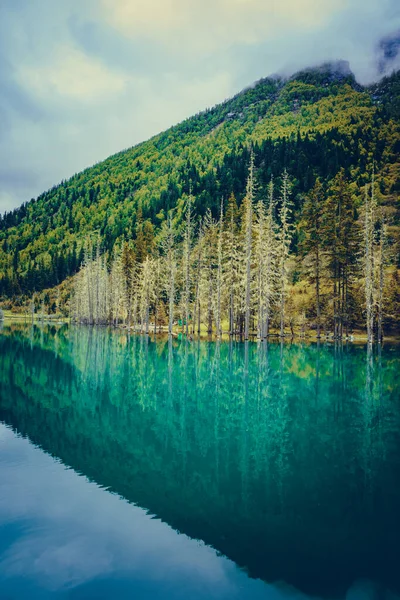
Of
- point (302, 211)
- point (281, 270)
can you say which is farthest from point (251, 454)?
point (302, 211)

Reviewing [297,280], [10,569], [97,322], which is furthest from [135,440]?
[97,322]

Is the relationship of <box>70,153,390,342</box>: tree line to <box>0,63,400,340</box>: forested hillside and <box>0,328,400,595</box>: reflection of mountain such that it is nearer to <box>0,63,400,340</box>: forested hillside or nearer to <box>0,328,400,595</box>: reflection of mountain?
<box>0,63,400,340</box>: forested hillside

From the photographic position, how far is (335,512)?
278 inches

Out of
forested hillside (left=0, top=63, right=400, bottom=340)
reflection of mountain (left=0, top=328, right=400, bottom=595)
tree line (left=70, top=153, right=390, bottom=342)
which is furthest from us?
forested hillside (left=0, top=63, right=400, bottom=340)

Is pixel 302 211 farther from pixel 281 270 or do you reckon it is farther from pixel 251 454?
pixel 251 454

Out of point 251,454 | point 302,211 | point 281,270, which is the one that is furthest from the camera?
point 302,211

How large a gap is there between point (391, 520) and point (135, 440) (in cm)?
635

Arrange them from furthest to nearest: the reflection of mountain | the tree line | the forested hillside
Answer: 1. the forested hillside
2. the tree line
3. the reflection of mountain

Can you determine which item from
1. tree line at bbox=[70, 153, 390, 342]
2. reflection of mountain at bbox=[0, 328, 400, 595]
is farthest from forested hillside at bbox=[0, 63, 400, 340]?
reflection of mountain at bbox=[0, 328, 400, 595]

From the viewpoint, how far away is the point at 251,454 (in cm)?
1004

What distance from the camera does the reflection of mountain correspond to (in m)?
6.05

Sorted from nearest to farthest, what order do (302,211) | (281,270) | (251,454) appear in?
(251,454), (281,270), (302,211)

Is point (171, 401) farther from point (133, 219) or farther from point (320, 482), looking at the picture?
point (133, 219)

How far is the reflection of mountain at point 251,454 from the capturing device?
19.9 feet
